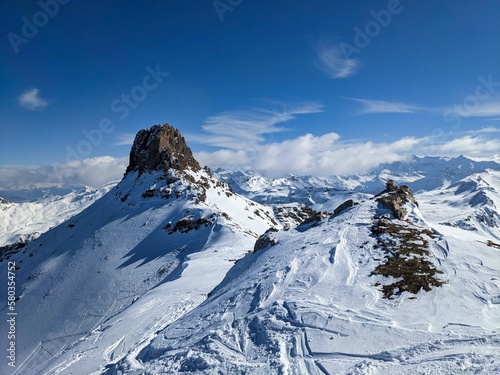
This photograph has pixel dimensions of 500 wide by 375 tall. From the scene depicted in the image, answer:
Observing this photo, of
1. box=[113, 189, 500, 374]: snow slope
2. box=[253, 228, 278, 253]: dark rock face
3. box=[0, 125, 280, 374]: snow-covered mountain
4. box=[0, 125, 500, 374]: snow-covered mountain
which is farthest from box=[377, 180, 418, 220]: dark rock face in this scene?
box=[0, 125, 280, 374]: snow-covered mountain

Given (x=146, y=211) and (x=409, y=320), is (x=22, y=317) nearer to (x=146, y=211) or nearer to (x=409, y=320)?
(x=146, y=211)

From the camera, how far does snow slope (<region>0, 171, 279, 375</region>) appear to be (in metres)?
23.9

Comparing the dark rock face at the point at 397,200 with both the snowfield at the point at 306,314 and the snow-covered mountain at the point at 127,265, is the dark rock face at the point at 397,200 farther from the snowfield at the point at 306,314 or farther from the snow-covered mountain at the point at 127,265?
the snow-covered mountain at the point at 127,265

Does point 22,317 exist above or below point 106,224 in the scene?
below

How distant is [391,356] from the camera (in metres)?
10.6

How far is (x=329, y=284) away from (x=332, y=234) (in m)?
7.69

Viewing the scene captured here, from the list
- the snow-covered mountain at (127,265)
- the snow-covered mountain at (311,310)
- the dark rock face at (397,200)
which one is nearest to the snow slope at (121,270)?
the snow-covered mountain at (127,265)

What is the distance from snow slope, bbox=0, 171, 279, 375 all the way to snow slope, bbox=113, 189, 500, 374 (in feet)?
21.0

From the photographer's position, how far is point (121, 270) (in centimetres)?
4775

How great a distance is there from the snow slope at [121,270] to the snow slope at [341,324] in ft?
21.0

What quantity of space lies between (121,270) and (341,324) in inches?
1719

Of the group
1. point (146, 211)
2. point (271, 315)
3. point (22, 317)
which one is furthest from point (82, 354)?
point (146, 211)

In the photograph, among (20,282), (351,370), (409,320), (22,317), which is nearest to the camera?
(351,370)

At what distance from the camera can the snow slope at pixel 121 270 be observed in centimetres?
2388
